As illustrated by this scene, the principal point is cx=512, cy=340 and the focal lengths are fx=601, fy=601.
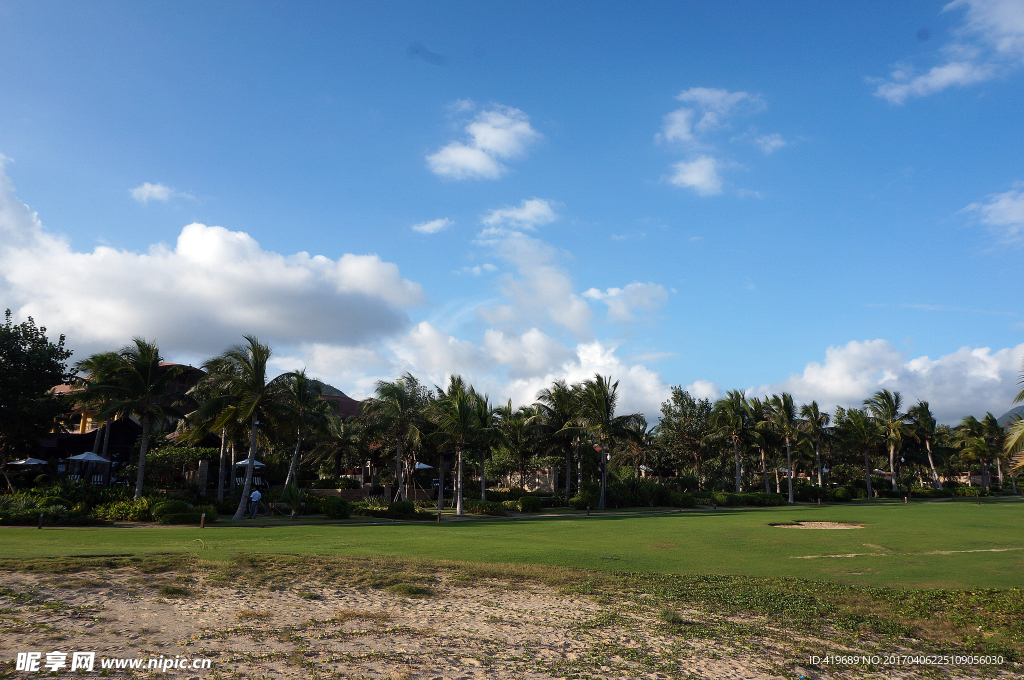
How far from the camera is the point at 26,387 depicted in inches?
1318

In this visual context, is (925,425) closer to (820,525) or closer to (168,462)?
(820,525)

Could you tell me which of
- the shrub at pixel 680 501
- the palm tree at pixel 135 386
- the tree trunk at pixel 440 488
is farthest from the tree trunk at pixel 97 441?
the shrub at pixel 680 501

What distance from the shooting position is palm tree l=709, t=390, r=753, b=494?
2215 inches

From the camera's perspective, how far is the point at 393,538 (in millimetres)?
19781

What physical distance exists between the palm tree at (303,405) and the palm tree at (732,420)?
35.9 meters

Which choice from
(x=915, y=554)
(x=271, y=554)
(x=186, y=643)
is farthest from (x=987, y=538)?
(x=186, y=643)

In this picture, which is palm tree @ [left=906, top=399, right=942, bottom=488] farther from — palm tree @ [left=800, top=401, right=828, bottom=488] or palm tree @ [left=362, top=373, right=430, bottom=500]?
palm tree @ [left=362, top=373, right=430, bottom=500]

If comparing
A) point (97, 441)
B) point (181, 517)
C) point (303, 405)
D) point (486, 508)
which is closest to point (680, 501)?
point (486, 508)

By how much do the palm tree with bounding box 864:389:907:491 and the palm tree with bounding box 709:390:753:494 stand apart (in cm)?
1984

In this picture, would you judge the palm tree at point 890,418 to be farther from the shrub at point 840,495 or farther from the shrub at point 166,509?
the shrub at point 166,509

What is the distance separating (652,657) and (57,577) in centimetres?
939

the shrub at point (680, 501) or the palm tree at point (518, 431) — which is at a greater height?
the palm tree at point (518, 431)

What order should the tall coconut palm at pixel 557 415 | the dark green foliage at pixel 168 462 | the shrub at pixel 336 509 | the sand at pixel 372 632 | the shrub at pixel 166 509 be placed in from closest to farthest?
the sand at pixel 372 632 < the shrub at pixel 166 509 < the shrub at pixel 336 509 < the dark green foliage at pixel 168 462 < the tall coconut palm at pixel 557 415

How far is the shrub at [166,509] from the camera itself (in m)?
Result: 24.7
